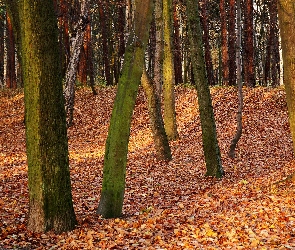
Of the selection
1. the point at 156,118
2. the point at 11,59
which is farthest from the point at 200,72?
the point at 11,59

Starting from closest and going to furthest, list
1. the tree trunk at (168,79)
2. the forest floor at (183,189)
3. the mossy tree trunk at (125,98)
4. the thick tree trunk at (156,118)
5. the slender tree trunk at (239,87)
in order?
the forest floor at (183,189), the mossy tree trunk at (125,98), the slender tree trunk at (239,87), the thick tree trunk at (156,118), the tree trunk at (168,79)

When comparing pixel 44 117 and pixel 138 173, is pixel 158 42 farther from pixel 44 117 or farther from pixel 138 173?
pixel 44 117

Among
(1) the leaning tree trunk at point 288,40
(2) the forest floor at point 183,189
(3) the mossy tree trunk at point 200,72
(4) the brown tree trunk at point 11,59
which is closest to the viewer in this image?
(2) the forest floor at point 183,189

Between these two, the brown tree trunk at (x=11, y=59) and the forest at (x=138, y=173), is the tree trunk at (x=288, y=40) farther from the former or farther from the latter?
the brown tree trunk at (x=11, y=59)

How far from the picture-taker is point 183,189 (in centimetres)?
992

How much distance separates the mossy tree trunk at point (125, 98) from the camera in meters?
6.93

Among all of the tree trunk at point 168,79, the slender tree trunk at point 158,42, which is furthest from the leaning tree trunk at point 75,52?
the slender tree trunk at point 158,42

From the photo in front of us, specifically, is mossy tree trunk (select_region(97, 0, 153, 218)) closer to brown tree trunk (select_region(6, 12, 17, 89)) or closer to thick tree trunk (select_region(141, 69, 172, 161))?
thick tree trunk (select_region(141, 69, 172, 161))

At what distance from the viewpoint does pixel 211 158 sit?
10.7m

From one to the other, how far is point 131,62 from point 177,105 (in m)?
14.4

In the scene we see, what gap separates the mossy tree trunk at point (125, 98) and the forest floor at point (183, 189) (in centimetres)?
87

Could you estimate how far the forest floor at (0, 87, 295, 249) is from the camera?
20.1 feet

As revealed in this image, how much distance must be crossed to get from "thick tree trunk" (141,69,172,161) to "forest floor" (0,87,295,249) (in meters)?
0.36

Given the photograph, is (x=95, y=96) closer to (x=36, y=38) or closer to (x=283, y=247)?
(x=36, y=38)
